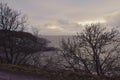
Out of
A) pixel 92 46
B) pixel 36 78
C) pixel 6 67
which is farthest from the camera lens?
pixel 92 46

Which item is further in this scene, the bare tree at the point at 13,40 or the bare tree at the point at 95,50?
the bare tree at the point at 13,40

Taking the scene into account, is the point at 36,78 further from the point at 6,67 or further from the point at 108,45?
the point at 108,45

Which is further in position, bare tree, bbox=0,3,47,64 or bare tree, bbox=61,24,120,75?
bare tree, bbox=0,3,47,64

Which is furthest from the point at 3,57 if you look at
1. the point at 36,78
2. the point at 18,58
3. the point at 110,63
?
the point at 36,78

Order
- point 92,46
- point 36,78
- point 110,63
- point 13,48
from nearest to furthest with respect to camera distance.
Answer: point 36,78
point 110,63
point 92,46
point 13,48

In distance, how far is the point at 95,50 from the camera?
920 inches

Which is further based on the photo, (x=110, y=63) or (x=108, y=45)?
(x=108, y=45)

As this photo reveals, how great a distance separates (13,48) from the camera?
31.4m

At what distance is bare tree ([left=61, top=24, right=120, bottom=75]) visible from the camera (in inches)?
878

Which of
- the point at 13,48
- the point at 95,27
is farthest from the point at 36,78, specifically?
the point at 13,48

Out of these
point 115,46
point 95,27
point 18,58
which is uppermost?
point 95,27

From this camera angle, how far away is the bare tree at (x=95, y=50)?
2230 centimetres

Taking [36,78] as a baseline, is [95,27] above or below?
above

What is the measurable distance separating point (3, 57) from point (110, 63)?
50.4ft
